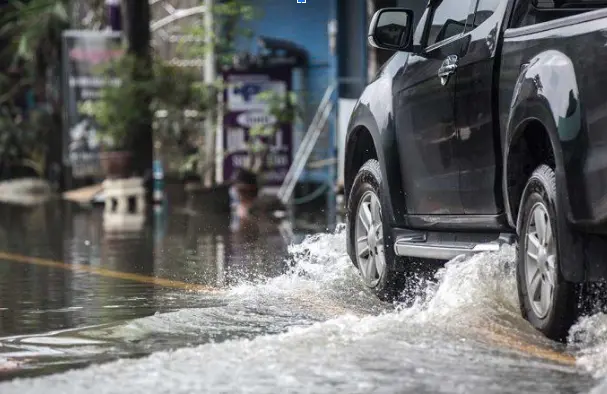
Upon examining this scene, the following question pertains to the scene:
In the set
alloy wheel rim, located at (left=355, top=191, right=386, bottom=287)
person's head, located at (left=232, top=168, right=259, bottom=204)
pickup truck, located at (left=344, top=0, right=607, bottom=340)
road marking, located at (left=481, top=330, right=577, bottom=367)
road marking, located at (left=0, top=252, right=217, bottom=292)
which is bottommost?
person's head, located at (left=232, top=168, right=259, bottom=204)

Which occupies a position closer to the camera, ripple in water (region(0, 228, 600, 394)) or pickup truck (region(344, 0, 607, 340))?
ripple in water (region(0, 228, 600, 394))

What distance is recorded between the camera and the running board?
7.36 metres

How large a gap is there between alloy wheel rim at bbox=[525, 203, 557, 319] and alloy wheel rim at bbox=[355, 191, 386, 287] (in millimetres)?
1723

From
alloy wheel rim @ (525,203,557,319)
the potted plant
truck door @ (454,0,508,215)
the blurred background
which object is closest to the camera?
alloy wheel rim @ (525,203,557,319)

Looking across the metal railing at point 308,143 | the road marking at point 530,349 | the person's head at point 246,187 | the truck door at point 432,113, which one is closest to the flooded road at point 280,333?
the road marking at point 530,349

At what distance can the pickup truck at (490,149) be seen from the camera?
Result: 6.23 m

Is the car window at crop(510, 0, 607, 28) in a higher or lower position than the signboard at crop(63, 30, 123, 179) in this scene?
higher

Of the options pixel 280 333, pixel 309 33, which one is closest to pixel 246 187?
pixel 309 33

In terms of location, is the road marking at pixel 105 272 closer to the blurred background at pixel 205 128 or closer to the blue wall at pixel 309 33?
the blurred background at pixel 205 128

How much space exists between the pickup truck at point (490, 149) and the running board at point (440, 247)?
11mm

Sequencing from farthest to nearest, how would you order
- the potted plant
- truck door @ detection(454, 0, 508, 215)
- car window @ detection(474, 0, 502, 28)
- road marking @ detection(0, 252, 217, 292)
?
the potted plant < road marking @ detection(0, 252, 217, 292) < car window @ detection(474, 0, 502, 28) < truck door @ detection(454, 0, 508, 215)

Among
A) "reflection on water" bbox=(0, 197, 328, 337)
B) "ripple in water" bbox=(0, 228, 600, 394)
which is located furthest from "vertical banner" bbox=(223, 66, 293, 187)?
"ripple in water" bbox=(0, 228, 600, 394)

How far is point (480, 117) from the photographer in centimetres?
735

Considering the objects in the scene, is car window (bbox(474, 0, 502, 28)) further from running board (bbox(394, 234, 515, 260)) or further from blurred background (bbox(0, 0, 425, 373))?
blurred background (bbox(0, 0, 425, 373))
